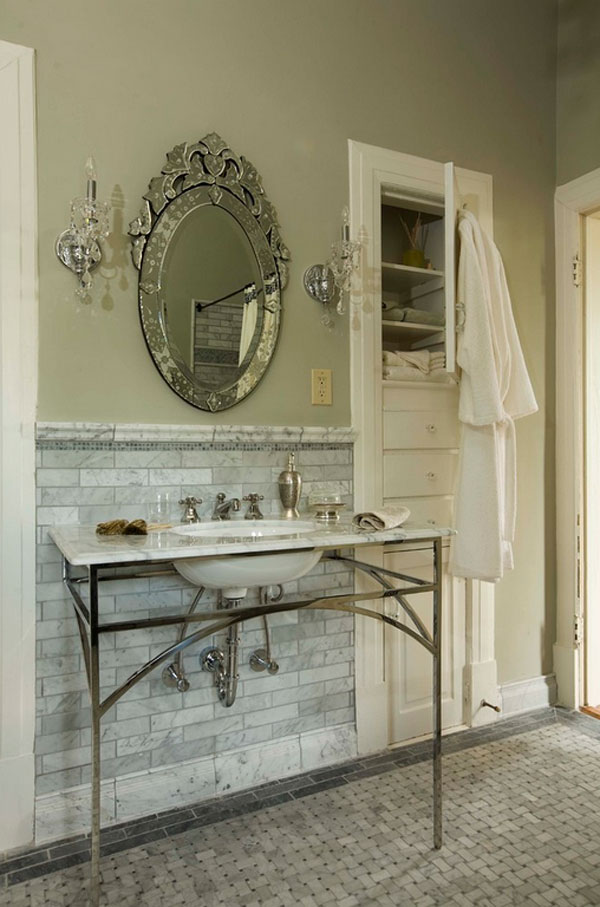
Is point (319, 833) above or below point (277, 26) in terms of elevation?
below

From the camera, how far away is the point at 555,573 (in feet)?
9.14

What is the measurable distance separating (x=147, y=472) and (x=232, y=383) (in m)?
0.39

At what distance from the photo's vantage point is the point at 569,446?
273 centimetres

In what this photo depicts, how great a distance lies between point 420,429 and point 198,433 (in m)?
0.89

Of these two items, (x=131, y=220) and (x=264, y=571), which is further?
(x=131, y=220)

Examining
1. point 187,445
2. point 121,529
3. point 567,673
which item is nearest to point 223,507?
point 187,445

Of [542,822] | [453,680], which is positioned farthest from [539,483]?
[542,822]

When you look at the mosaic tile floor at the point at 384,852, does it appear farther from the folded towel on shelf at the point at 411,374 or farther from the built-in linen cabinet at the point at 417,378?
the folded towel on shelf at the point at 411,374

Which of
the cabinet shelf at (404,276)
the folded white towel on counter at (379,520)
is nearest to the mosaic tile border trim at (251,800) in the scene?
the folded white towel on counter at (379,520)

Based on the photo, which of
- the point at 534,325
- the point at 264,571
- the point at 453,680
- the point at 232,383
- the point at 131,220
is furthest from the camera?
the point at 534,325

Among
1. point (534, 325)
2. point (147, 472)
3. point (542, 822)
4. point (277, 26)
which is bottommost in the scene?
point (542, 822)

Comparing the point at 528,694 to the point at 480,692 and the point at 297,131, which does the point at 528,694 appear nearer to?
the point at 480,692

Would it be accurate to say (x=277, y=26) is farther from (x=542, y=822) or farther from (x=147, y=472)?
(x=542, y=822)

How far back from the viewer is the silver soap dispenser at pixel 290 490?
2.05 meters
